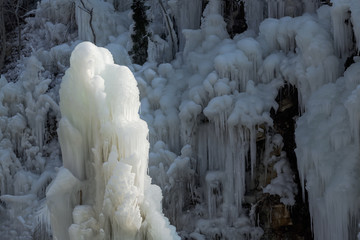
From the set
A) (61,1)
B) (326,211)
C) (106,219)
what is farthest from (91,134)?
(61,1)

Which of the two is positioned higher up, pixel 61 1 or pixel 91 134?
pixel 61 1

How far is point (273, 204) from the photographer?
1092cm

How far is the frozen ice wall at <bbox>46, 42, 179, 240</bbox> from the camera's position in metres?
5.79

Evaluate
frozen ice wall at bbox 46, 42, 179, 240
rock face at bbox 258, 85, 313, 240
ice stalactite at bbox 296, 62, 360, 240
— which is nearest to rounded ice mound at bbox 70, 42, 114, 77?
frozen ice wall at bbox 46, 42, 179, 240

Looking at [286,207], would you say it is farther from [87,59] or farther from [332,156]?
[87,59]

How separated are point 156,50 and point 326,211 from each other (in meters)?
6.30

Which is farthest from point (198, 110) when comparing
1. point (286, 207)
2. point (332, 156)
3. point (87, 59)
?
point (87, 59)

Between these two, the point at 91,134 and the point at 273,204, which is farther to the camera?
the point at 273,204

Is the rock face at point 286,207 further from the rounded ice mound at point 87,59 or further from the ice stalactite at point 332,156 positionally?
the rounded ice mound at point 87,59

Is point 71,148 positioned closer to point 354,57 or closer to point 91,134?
point 91,134

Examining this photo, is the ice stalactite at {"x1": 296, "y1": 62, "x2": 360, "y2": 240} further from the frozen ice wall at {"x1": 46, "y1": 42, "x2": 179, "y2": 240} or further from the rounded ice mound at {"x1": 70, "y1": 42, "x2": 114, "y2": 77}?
the rounded ice mound at {"x1": 70, "y1": 42, "x2": 114, "y2": 77}

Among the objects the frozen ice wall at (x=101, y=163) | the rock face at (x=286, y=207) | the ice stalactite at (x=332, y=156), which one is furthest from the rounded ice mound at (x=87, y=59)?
the rock face at (x=286, y=207)

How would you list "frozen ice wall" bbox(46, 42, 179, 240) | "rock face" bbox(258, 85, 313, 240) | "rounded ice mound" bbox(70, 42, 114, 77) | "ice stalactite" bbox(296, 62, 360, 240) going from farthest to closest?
"rock face" bbox(258, 85, 313, 240) < "ice stalactite" bbox(296, 62, 360, 240) < "rounded ice mound" bbox(70, 42, 114, 77) < "frozen ice wall" bbox(46, 42, 179, 240)

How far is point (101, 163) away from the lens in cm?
591
